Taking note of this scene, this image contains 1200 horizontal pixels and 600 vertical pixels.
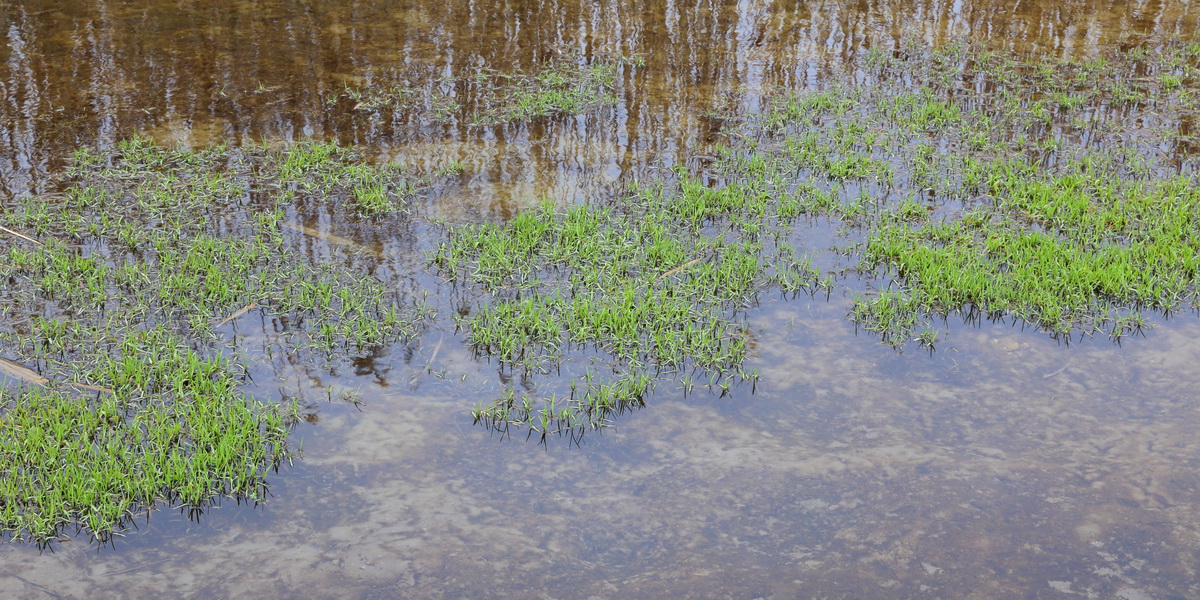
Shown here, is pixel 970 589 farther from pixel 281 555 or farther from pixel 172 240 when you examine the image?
pixel 172 240

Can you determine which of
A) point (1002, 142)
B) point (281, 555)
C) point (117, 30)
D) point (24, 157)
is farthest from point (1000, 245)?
point (117, 30)

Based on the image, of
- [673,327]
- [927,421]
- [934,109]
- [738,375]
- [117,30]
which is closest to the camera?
[927,421]

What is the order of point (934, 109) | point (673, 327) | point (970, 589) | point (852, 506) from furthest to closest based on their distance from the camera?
1. point (934, 109)
2. point (673, 327)
3. point (852, 506)
4. point (970, 589)

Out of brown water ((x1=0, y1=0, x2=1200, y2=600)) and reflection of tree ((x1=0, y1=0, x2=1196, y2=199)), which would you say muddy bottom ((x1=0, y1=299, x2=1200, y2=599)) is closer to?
brown water ((x1=0, y1=0, x2=1200, y2=600))

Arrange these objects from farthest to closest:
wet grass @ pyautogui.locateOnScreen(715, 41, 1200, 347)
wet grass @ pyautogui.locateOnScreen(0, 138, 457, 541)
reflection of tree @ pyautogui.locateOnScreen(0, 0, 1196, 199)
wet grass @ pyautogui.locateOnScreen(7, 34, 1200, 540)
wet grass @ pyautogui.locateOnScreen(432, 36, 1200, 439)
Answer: reflection of tree @ pyautogui.locateOnScreen(0, 0, 1196, 199) < wet grass @ pyautogui.locateOnScreen(715, 41, 1200, 347) < wet grass @ pyautogui.locateOnScreen(432, 36, 1200, 439) < wet grass @ pyautogui.locateOnScreen(7, 34, 1200, 540) < wet grass @ pyautogui.locateOnScreen(0, 138, 457, 541)

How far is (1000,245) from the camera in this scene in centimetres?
478

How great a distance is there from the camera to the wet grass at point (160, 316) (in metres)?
3.29

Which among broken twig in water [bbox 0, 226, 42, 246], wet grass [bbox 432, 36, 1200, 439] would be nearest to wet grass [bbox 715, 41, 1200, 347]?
wet grass [bbox 432, 36, 1200, 439]

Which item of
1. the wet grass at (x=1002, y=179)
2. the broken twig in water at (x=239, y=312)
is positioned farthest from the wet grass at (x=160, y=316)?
the wet grass at (x=1002, y=179)

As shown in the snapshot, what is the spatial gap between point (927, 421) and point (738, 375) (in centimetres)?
70

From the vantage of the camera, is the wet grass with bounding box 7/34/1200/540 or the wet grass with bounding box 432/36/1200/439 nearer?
the wet grass with bounding box 7/34/1200/540

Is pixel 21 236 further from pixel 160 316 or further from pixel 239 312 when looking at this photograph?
pixel 239 312

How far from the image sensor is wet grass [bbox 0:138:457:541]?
10.8ft

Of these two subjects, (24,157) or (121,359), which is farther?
(24,157)
